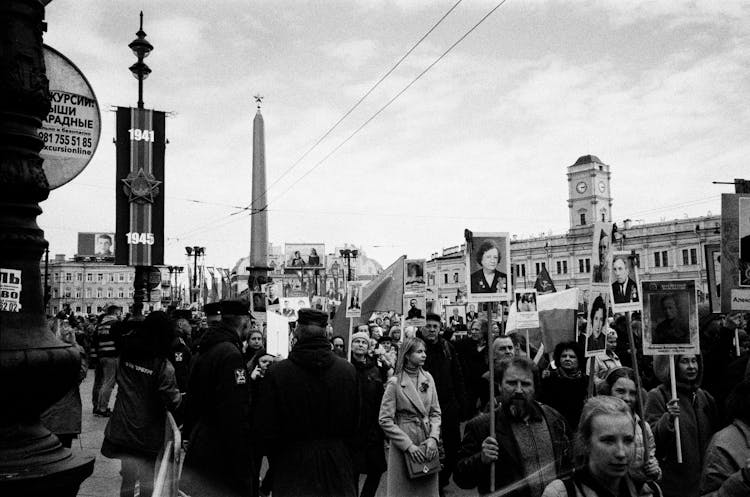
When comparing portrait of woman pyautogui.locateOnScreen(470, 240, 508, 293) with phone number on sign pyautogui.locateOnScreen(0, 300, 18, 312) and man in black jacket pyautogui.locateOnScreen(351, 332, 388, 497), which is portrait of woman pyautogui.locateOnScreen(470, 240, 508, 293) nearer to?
man in black jacket pyautogui.locateOnScreen(351, 332, 388, 497)

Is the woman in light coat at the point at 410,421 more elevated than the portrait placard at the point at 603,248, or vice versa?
the portrait placard at the point at 603,248

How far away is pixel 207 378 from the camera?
4730 millimetres

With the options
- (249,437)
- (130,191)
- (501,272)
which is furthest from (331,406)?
(130,191)

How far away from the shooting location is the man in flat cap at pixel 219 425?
4566 millimetres

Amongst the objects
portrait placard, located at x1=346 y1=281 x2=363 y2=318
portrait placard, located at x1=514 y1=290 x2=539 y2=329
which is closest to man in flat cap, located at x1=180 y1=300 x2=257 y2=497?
portrait placard, located at x1=346 y1=281 x2=363 y2=318

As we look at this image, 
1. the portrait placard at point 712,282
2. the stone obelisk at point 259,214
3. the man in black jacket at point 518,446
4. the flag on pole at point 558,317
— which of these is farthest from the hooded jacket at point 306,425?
the stone obelisk at point 259,214

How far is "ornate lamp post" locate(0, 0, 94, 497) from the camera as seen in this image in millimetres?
1922

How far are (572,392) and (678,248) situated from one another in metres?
75.0

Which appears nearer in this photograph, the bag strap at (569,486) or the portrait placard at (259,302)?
the bag strap at (569,486)

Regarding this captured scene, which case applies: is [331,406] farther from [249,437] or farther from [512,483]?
[512,483]

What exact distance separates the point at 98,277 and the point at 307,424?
12785cm

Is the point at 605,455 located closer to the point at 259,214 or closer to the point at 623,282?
the point at 623,282

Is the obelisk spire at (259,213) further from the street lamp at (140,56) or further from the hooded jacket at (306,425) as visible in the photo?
the hooded jacket at (306,425)

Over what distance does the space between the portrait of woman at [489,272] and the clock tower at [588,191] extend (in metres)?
111
